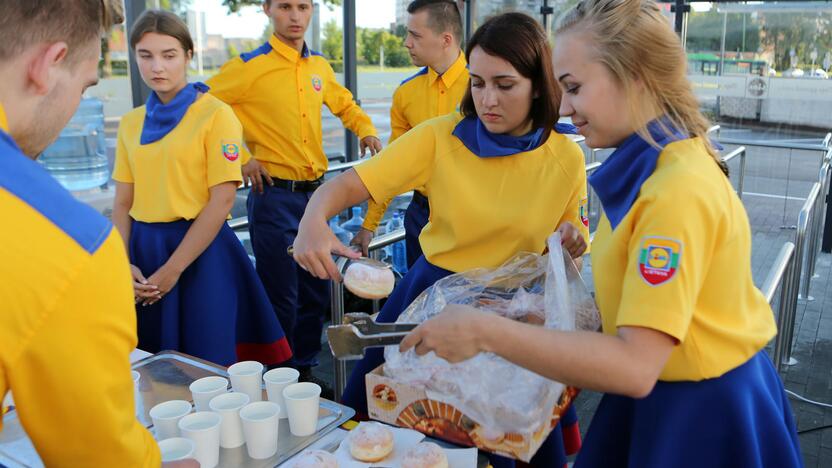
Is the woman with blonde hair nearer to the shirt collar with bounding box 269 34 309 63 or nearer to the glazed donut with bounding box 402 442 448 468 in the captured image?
the glazed donut with bounding box 402 442 448 468

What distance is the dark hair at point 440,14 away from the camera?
3588mm

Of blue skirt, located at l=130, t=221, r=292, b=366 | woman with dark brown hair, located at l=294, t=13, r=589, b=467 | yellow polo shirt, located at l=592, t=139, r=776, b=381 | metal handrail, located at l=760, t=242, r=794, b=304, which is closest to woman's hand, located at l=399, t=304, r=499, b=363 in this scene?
yellow polo shirt, located at l=592, t=139, r=776, b=381

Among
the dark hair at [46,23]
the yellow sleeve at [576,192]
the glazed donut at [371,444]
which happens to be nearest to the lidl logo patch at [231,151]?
the yellow sleeve at [576,192]

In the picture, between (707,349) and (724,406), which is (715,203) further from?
(724,406)

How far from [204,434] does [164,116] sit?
149 cm

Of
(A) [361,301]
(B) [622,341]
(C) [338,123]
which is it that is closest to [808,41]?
(C) [338,123]

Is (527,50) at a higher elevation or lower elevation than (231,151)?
higher

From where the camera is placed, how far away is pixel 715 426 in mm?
1244

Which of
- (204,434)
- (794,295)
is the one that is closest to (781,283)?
→ (794,295)

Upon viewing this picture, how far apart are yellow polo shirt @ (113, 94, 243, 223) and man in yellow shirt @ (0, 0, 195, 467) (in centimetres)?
150

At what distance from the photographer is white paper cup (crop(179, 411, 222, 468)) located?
128 cm

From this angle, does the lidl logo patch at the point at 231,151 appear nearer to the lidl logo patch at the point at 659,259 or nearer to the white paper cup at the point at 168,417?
the white paper cup at the point at 168,417

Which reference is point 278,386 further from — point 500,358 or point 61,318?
point 61,318

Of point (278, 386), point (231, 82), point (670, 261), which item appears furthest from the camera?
point (231, 82)
